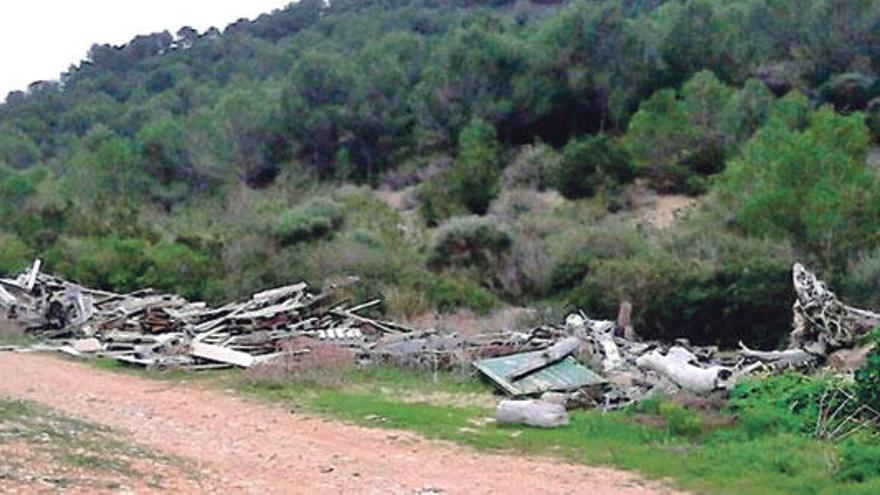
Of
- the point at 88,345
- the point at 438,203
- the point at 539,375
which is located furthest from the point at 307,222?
the point at 539,375

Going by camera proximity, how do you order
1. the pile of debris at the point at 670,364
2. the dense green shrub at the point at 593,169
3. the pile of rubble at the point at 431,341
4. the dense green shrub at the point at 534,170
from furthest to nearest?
the dense green shrub at the point at 534,170 → the dense green shrub at the point at 593,169 → the pile of rubble at the point at 431,341 → the pile of debris at the point at 670,364

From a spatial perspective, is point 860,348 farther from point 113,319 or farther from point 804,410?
point 113,319

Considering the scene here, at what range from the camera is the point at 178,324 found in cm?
2356

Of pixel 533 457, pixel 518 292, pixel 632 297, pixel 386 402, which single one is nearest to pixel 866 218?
pixel 632 297

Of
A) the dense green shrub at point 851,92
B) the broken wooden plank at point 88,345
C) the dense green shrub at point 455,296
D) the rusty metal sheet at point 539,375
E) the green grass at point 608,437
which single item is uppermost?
the dense green shrub at point 851,92

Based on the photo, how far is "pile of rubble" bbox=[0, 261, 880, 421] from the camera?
1614cm

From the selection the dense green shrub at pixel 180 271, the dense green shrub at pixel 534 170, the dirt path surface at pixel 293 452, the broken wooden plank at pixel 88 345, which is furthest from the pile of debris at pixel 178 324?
the dense green shrub at pixel 534 170

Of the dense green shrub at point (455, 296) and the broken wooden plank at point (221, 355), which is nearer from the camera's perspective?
the broken wooden plank at point (221, 355)

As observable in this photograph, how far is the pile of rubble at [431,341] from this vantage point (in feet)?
53.0

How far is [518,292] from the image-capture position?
28.3 m

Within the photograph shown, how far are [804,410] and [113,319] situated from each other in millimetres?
16059

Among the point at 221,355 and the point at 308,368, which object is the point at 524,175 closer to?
the point at 221,355

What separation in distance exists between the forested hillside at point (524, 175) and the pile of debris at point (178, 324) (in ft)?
9.40

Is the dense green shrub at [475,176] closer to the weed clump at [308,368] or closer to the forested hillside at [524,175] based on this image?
the forested hillside at [524,175]
